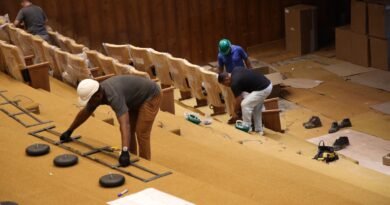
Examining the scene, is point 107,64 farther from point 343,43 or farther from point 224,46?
point 343,43

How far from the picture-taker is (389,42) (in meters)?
10.9

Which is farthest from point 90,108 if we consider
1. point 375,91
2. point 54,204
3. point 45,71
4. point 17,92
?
point 375,91

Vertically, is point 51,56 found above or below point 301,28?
above

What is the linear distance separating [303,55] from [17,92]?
579 centimetres

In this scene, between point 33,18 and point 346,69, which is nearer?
point 33,18

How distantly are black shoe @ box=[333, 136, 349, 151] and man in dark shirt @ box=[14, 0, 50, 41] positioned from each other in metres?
4.37

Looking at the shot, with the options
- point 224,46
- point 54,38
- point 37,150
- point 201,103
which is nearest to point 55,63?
point 54,38

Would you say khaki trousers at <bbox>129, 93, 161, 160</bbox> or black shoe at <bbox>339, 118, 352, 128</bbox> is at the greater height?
khaki trousers at <bbox>129, 93, 161, 160</bbox>

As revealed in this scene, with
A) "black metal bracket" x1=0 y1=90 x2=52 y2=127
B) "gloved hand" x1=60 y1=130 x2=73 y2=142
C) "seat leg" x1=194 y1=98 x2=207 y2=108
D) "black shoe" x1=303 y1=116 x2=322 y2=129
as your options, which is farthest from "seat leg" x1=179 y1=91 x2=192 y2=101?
"gloved hand" x1=60 y1=130 x2=73 y2=142

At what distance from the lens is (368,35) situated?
11148 mm

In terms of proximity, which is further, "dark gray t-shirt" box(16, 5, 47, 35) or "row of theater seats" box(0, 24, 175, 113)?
"dark gray t-shirt" box(16, 5, 47, 35)

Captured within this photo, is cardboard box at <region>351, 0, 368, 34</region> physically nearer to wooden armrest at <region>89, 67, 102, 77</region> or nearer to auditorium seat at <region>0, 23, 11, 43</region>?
wooden armrest at <region>89, 67, 102, 77</region>

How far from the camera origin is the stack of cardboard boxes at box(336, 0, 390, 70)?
10884 millimetres

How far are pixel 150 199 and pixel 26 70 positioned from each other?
162 inches
